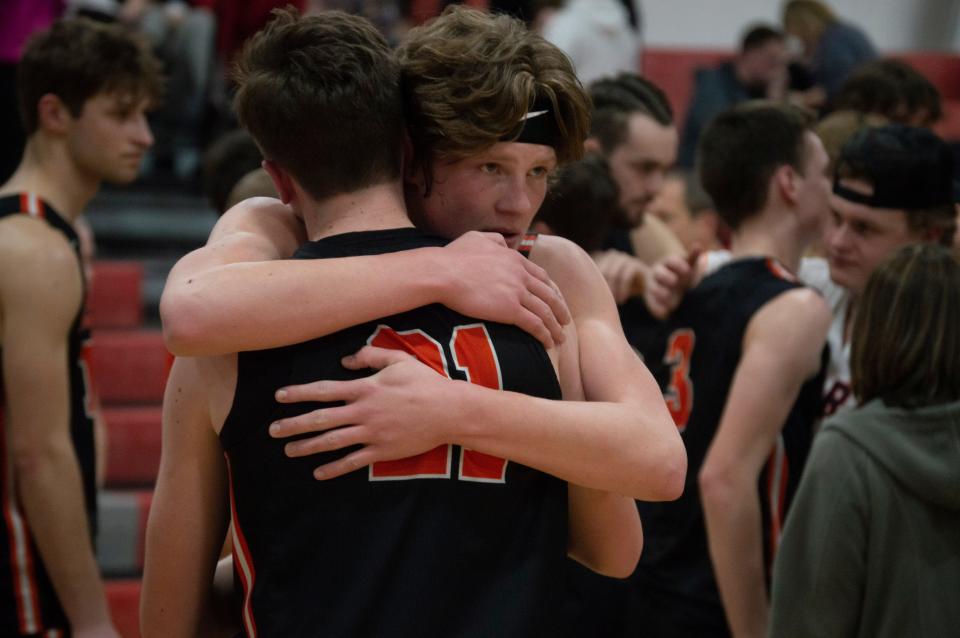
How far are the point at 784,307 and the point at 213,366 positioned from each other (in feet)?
6.34

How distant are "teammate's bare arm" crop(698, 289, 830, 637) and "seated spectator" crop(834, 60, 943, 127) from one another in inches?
76.1

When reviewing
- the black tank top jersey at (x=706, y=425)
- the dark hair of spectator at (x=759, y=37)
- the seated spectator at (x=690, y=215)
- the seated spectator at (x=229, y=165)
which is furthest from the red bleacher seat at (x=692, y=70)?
the seated spectator at (x=229, y=165)

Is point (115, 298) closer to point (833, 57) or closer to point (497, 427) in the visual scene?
point (833, 57)

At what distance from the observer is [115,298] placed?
22.8 feet

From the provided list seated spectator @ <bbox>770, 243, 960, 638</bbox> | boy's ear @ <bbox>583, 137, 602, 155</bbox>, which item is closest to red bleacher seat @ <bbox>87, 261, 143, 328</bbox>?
boy's ear @ <bbox>583, 137, 602, 155</bbox>

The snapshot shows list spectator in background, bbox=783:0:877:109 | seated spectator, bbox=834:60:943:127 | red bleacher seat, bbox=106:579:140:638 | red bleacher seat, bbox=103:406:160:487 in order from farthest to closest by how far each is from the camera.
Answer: spectator in background, bbox=783:0:877:109, red bleacher seat, bbox=103:406:160:487, red bleacher seat, bbox=106:579:140:638, seated spectator, bbox=834:60:943:127

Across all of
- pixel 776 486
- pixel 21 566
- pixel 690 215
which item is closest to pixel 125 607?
pixel 21 566

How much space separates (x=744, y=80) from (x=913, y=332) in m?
7.06

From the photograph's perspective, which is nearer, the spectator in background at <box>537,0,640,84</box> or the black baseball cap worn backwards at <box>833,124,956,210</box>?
the black baseball cap worn backwards at <box>833,124,956,210</box>

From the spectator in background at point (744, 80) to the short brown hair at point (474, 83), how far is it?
24.2 ft

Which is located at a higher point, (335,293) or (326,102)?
(326,102)

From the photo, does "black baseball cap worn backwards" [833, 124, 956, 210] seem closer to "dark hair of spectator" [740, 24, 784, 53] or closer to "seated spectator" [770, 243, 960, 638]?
"seated spectator" [770, 243, 960, 638]

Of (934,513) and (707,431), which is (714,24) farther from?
(934,513)

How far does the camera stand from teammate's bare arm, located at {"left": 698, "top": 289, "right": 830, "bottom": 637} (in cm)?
316
